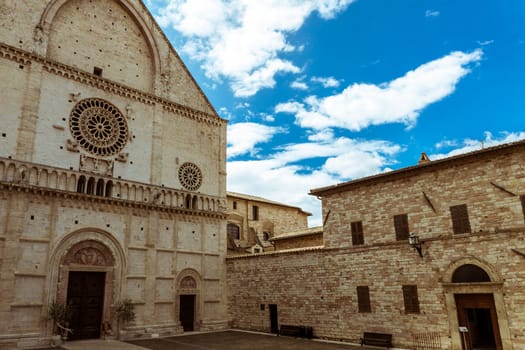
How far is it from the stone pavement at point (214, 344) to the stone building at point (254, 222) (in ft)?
40.0

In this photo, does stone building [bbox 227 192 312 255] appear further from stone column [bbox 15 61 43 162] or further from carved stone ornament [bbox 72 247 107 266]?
stone column [bbox 15 61 43 162]

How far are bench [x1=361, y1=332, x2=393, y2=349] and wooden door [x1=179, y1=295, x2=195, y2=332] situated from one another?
1048 centimetres

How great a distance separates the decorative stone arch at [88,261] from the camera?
18.5 metres

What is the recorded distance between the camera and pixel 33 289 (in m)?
17.7

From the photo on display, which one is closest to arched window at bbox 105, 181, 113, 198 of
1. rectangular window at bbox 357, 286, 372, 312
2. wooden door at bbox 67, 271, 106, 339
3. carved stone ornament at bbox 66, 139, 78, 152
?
carved stone ornament at bbox 66, 139, 78, 152

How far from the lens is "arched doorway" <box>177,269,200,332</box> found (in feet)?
75.8

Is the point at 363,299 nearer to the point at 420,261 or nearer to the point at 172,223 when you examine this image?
the point at 420,261

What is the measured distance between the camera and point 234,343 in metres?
18.6

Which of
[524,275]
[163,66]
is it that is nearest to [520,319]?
[524,275]

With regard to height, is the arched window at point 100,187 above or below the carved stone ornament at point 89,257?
above

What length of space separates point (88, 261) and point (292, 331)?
443 inches

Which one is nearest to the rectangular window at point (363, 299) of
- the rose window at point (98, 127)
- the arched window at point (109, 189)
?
the arched window at point (109, 189)

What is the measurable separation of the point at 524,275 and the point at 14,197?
21557mm

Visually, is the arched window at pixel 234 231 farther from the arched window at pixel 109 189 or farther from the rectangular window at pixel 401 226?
the rectangular window at pixel 401 226
